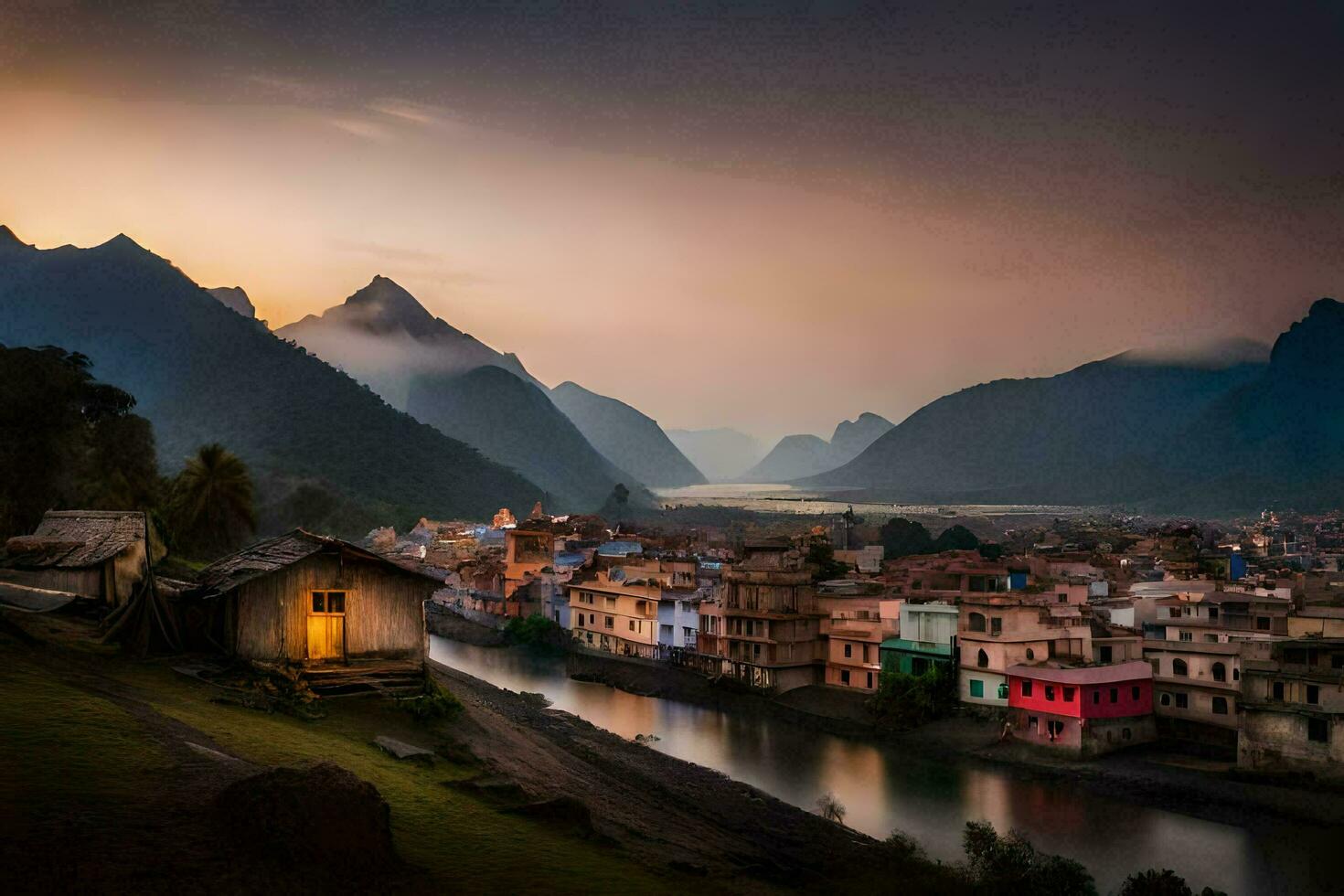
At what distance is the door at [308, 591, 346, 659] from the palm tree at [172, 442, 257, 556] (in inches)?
1260

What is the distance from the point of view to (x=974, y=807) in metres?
26.9

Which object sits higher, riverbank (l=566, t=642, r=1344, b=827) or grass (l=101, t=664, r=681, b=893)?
grass (l=101, t=664, r=681, b=893)

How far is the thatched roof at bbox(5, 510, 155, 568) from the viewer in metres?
22.7

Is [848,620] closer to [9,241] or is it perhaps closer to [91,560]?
[91,560]

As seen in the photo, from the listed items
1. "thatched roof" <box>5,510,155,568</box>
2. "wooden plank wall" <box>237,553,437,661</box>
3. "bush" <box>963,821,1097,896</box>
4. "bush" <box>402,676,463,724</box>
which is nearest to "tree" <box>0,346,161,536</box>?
"thatched roof" <box>5,510,155,568</box>

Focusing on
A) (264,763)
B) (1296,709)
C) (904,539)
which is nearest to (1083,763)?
(1296,709)

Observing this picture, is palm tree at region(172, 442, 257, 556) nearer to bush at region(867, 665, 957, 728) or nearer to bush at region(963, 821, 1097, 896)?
bush at region(867, 665, 957, 728)

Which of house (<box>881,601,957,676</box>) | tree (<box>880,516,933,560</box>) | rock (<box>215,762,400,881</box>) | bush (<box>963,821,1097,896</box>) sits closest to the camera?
rock (<box>215,762,400,881</box>)

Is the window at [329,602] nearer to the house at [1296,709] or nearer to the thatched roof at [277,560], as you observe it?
the thatched roof at [277,560]

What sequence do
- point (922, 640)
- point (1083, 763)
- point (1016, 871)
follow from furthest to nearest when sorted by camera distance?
point (922, 640)
point (1083, 763)
point (1016, 871)

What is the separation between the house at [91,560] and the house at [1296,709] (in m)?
28.3

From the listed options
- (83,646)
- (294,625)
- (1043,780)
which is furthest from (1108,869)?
(83,646)

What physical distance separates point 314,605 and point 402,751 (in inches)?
179

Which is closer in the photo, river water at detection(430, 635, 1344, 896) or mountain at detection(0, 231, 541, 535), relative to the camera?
river water at detection(430, 635, 1344, 896)
